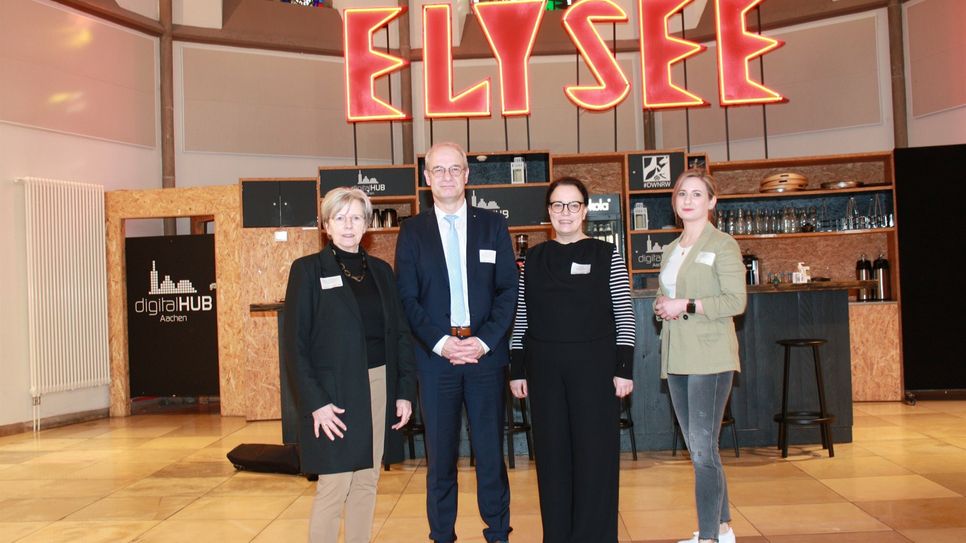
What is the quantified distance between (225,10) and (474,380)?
7744 millimetres

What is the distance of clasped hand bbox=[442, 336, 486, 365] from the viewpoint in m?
2.88

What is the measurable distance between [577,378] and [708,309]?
2.09 ft

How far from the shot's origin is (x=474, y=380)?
9.73 ft

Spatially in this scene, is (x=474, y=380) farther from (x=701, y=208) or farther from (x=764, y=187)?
(x=764, y=187)

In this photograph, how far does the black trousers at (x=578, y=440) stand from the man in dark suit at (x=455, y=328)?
232mm

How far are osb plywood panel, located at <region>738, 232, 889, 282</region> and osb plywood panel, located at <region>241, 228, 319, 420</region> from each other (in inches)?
176

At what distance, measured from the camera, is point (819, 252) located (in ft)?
25.7

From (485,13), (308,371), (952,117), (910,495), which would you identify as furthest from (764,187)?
(308,371)

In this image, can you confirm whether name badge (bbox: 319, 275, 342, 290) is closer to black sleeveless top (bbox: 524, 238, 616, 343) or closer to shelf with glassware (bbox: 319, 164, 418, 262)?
black sleeveless top (bbox: 524, 238, 616, 343)

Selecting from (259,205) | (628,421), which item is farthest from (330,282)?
(259,205)

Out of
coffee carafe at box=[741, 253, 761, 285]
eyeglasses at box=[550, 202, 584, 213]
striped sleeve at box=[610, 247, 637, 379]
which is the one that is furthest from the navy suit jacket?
coffee carafe at box=[741, 253, 761, 285]

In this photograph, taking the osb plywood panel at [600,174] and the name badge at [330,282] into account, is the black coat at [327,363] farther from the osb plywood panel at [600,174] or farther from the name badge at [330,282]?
the osb plywood panel at [600,174]

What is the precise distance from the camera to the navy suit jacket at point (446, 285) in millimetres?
2951

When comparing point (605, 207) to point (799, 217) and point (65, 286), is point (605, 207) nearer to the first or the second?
point (799, 217)
